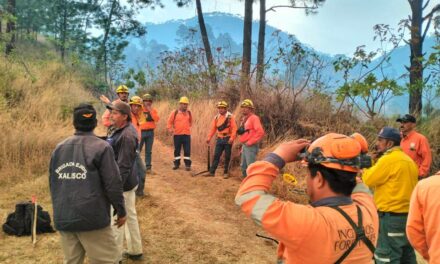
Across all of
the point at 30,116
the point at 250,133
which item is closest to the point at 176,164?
the point at 250,133

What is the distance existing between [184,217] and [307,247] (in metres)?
4.87

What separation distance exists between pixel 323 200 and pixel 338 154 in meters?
0.23

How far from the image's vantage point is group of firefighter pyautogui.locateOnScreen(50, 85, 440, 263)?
5.59 ft

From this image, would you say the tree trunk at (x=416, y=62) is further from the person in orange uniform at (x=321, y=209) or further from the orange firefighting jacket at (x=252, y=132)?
the person in orange uniform at (x=321, y=209)

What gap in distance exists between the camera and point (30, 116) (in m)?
9.46

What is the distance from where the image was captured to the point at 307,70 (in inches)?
421

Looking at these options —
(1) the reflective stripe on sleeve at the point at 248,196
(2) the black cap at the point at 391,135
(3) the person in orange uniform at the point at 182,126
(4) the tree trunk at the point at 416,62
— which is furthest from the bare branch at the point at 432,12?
(1) the reflective stripe on sleeve at the point at 248,196

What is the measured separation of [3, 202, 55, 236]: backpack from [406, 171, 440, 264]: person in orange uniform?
15.5 feet

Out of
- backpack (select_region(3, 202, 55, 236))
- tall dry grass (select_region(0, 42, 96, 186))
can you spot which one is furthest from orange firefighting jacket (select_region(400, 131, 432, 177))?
tall dry grass (select_region(0, 42, 96, 186))

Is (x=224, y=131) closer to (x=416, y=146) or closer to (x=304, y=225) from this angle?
(x=416, y=146)

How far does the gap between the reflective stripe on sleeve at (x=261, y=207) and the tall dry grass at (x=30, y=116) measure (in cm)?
693

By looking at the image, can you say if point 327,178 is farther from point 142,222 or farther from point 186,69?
point 186,69

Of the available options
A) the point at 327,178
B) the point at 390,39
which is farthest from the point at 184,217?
the point at 390,39

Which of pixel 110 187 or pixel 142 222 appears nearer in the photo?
pixel 110 187
